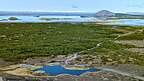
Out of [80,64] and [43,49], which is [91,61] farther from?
[43,49]

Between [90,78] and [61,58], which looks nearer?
[90,78]

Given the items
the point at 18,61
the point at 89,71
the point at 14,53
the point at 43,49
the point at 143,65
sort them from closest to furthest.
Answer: the point at 89,71 < the point at 143,65 < the point at 18,61 < the point at 14,53 < the point at 43,49

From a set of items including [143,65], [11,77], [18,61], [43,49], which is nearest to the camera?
[11,77]

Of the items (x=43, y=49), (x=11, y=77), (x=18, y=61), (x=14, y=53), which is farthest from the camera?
(x=43, y=49)

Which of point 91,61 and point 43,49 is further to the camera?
point 43,49

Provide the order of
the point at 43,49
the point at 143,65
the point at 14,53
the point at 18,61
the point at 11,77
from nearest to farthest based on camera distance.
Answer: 1. the point at 11,77
2. the point at 143,65
3. the point at 18,61
4. the point at 14,53
5. the point at 43,49

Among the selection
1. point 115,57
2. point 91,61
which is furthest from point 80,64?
point 115,57

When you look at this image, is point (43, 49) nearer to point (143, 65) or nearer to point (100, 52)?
point (100, 52)

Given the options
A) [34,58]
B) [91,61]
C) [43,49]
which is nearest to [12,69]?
[34,58]
